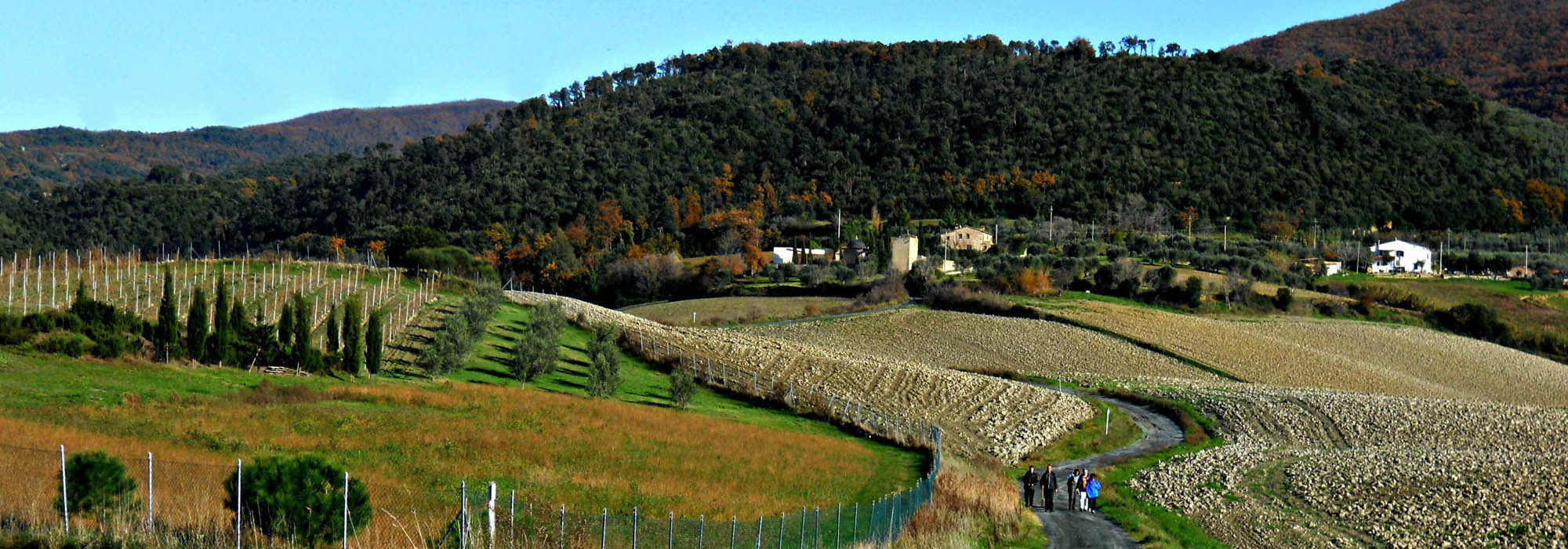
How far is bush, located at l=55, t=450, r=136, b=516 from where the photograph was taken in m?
14.3

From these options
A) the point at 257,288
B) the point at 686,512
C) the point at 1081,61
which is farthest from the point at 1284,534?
the point at 1081,61

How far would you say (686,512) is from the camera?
20.8 metres

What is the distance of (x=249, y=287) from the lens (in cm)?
5662

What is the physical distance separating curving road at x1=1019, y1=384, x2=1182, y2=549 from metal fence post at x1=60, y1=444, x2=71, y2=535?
17.3 m

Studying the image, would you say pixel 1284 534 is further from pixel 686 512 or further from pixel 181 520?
pixel 181 520

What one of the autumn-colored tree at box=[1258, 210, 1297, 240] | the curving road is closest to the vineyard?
the curving road

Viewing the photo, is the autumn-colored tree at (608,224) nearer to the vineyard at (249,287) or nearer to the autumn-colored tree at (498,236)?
the autumn-colored tree at (498,236)

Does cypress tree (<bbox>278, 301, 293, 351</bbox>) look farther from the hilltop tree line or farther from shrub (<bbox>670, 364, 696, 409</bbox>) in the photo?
the hilltop tree line

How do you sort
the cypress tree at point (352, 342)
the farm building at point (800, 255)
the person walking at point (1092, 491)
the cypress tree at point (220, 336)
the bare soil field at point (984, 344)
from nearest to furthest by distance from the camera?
the person walking at point (1092, 491) → the cypress tree at point (220, 336) → the cypress tree at point (352, 342) → the bare soil field at point (984, 344) → the farm building at point (800, 255)

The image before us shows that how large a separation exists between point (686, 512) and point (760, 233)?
108 meters

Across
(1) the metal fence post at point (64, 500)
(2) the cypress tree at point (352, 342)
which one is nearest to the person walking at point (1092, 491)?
(2) the cypress tree at point (352, 342)

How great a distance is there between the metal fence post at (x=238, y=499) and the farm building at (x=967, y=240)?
98.8 meters

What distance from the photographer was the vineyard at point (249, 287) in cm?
4541

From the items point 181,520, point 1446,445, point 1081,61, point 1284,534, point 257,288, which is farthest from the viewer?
point 1081,61
